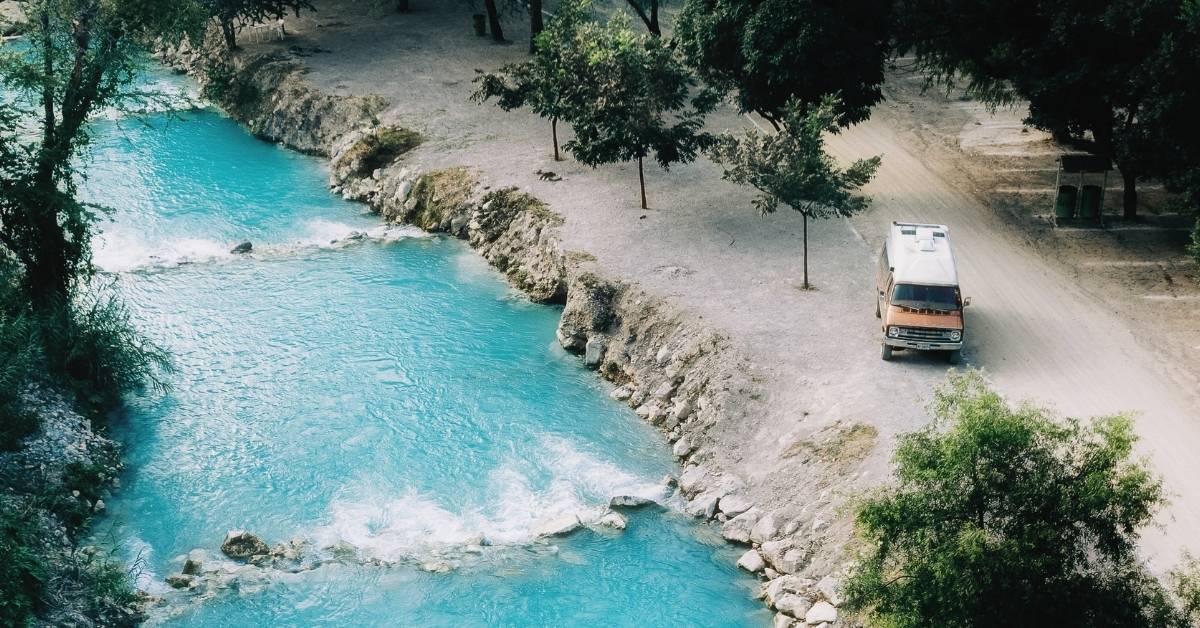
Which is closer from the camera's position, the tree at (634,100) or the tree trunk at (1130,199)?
the tree trunk at (1130,199)

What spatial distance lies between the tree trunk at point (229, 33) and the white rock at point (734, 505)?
156 ft

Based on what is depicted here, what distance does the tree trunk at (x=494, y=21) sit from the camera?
67688 mm

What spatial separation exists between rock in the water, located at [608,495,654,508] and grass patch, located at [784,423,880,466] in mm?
4247

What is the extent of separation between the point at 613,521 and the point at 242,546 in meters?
9.97

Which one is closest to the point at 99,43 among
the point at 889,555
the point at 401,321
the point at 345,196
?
the point at 401,321

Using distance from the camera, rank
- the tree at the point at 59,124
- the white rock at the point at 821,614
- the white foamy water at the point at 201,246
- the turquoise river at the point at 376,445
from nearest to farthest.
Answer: the white rock at the point at 821,614 → the turquoise river at the point at 376,445 → the tree at the point at 59,124 → the white foamy water at the point at 201,246

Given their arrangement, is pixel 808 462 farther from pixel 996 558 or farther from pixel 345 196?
pixel 345 196

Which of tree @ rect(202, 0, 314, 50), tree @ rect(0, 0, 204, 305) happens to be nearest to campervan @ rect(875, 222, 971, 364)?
tree @ rect(0, 0, 204, 305)

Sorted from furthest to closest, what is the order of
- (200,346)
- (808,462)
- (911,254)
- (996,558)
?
(200,346)
(911,254)
(808,462)
(996,558)

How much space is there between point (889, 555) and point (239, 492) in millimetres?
18899

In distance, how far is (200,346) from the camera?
40906 millimetres

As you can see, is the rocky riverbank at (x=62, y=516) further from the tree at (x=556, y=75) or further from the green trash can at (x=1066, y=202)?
the green trash can at (x=1066, y=202)

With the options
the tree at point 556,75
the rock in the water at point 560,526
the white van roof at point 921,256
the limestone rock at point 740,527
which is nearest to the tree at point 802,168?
the white van roof at point 921,256

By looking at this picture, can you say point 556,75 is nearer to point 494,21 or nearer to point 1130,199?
point 494,21
